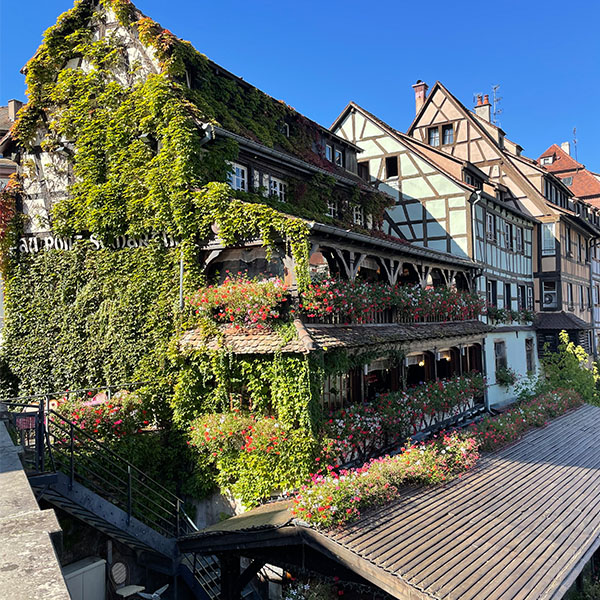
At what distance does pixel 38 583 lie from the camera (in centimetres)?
251

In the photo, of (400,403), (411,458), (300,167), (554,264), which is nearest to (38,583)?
(411,458)

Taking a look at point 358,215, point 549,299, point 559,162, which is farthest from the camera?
point 559,162

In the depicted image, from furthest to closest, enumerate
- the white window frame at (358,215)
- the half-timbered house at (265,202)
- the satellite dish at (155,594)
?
the white window frame at (358,215) → the half-timbered house at (265,202) → the satellite dish at (155,594)

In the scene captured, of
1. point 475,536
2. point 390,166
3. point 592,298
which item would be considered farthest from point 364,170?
point 475,536

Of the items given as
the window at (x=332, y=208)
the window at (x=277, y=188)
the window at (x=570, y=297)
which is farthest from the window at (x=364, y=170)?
the window at (x=570, y=297)

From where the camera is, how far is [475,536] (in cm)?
811

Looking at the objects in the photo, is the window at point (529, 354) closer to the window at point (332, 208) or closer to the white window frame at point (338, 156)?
the white window frame at point (338, 156)

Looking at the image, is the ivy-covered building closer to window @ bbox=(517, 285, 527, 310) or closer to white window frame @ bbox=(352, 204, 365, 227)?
white window frame @ bbox=(352, 204, 365, 227)

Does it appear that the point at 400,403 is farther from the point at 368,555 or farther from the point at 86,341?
the point at 86,341

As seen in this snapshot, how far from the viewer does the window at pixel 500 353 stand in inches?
886

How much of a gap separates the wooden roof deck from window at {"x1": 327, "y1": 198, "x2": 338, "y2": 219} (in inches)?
383

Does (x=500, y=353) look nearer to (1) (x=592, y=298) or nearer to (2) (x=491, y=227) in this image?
(2) (x=491, y=227)

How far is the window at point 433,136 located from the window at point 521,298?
8336 millimetres

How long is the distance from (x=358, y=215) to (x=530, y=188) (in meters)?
11.9
